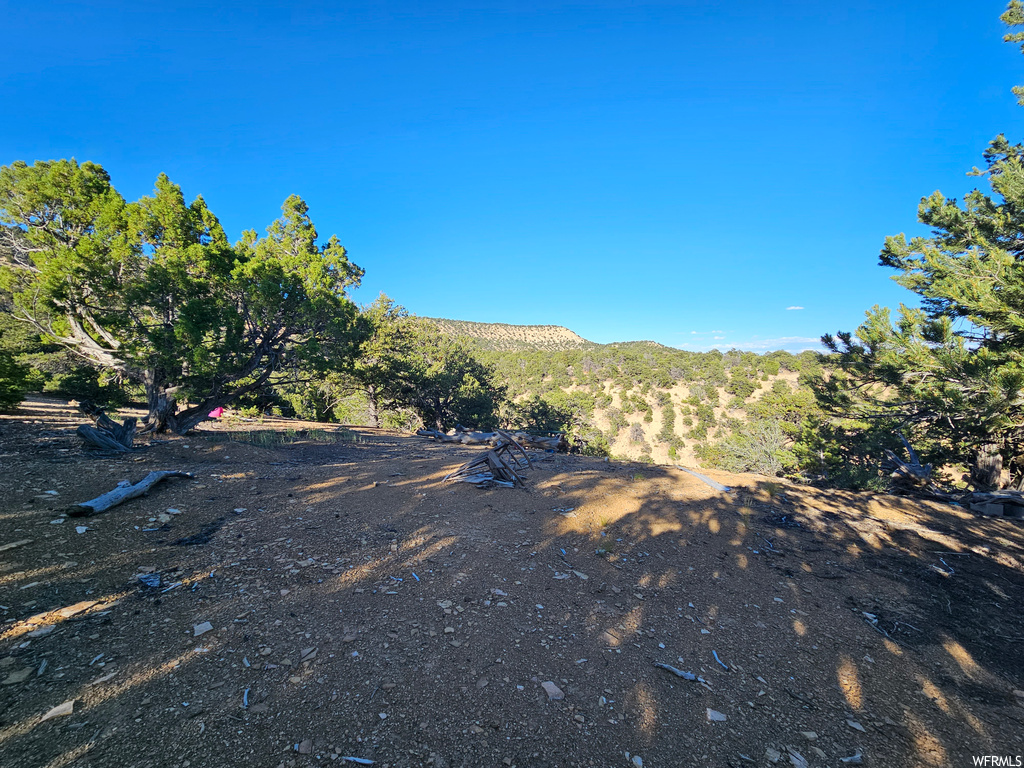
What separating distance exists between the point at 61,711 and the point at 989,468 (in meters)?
20.0

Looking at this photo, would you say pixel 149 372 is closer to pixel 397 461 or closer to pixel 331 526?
pixel 397 461

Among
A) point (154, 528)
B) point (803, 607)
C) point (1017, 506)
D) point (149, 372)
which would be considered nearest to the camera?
point (803, 607)

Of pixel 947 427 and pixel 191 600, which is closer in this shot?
pixel 191 600

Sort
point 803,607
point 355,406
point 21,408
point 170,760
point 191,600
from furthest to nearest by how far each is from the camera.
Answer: point 355,406 → point 21,408 → point 803,607 → point 191,600 → point 170,760

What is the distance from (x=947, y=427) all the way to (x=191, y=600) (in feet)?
59.1

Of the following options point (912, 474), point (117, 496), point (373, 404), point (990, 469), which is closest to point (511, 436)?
point (117, 496)

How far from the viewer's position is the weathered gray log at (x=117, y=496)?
4844 mm

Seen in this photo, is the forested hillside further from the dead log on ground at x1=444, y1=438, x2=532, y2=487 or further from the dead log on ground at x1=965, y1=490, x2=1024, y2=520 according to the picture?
the dead log on ground at x1=444, y1=438, x2=532, y2=487

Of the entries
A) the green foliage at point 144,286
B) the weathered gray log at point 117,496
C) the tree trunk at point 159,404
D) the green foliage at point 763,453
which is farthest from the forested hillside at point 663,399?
the weathered gray log at point 117,496

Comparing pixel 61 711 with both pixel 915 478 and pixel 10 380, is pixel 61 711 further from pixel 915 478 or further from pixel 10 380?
pixel 915 478

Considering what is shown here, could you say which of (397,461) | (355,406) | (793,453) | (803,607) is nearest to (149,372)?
(397,461)

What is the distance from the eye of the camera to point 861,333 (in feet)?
37.7

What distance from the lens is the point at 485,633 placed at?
Result: 3490 millimetres

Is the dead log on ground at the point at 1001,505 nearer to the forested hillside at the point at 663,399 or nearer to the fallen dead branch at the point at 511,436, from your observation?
the fallen dead branch at the point at 511,436
